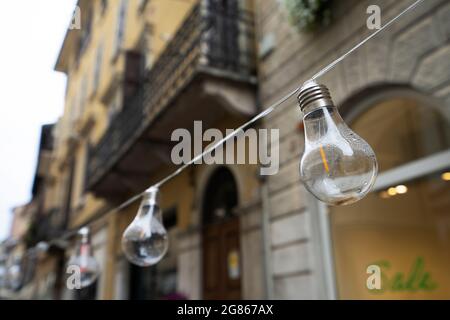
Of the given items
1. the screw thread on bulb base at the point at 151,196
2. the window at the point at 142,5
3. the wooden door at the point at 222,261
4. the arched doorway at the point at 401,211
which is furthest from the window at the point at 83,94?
the screw thread on bulb base at the point at 151,196

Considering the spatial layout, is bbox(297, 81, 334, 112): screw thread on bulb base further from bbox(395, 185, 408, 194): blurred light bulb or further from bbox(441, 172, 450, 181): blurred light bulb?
bbox(395, 185, 408, 194): blurred light bulb

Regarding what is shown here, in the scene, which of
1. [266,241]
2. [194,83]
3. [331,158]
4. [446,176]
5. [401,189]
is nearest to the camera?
[331,158]

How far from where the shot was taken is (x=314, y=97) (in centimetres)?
158

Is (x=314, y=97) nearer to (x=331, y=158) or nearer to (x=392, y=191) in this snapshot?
(x=331, y=158)

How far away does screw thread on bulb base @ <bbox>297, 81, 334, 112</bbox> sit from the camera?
5.12 ft

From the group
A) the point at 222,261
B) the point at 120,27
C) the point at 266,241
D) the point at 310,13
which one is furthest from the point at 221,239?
the point at 120,27

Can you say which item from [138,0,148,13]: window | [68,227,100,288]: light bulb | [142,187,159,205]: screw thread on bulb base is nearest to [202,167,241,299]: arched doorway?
[68,227,100,288]: light bulb

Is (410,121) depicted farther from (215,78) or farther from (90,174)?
(90,174)

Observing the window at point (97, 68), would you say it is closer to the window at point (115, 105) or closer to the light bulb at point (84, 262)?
the window at point (115, 105)

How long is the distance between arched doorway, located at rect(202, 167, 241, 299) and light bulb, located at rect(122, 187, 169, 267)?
12.4ft

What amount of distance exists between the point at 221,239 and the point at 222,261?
1.07 ft

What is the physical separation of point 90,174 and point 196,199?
4.59 metres
